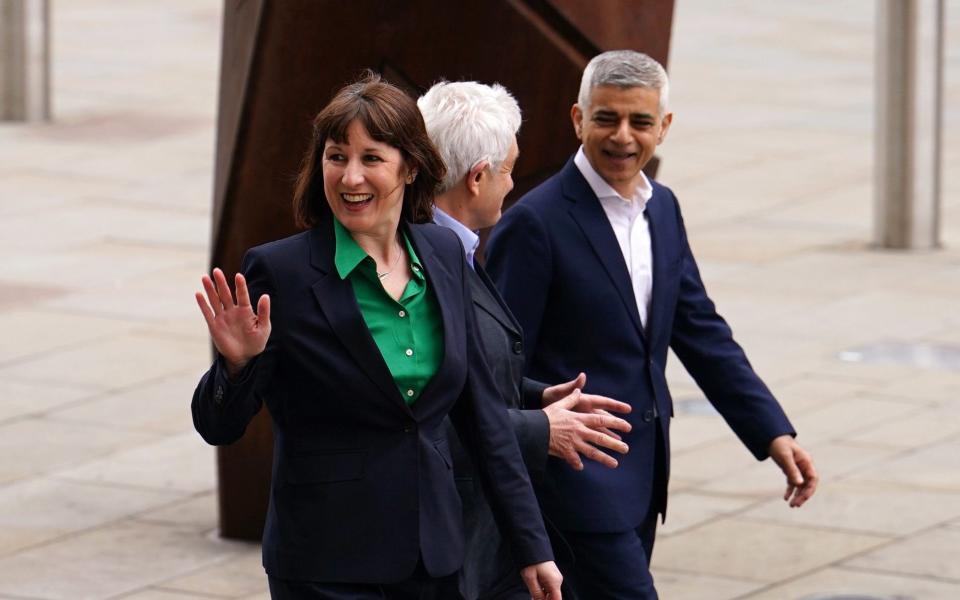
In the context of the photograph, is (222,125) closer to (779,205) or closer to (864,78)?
(779,205)

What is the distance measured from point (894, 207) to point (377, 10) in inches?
315

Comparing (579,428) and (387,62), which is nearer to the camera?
(579,428)

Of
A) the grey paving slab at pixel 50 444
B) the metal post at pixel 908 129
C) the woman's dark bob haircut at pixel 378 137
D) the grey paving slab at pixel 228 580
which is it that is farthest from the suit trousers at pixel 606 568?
the metal post at pixel 908 129

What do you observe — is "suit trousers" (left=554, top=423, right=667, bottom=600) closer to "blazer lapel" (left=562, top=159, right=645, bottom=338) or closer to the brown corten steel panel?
"blazer lapel" (left=562, top=159, right=645, bottom=338)

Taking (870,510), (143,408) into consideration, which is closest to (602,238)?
(870,510)

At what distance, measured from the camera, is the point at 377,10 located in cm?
678

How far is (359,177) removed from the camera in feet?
13.0

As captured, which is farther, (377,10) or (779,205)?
(779,205)

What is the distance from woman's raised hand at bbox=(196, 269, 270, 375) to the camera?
12.3 ft

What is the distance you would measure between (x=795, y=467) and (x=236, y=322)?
6.85 feet

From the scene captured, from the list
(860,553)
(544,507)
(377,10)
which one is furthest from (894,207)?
(544,507)

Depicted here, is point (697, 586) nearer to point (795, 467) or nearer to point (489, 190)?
point (795, 467)

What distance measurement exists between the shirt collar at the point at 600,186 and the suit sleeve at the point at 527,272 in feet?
0.58

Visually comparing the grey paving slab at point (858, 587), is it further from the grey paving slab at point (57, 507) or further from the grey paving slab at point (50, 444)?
the grey paving slab at point (50, 444)
